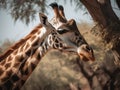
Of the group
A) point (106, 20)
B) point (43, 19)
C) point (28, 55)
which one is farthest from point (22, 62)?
point (106, 20)

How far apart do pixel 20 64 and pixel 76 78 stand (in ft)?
22.2

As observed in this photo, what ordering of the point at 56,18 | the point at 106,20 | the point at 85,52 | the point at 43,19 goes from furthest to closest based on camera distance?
the point at 106,20 → the point at 56,18 → the point at 85,52 → the point at 43,19

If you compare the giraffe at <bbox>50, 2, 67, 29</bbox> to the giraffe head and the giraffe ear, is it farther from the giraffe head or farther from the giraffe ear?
the giraffe head

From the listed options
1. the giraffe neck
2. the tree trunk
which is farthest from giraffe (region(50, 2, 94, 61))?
the tree trunk

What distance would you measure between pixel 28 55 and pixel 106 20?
2.17 meters

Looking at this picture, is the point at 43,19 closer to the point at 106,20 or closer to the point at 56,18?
the point at 56,18

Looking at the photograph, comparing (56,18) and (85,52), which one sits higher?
(56,18)

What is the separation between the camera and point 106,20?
6.26 meters

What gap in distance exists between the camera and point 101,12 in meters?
6.18

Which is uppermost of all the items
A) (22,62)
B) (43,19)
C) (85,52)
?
(43,19)

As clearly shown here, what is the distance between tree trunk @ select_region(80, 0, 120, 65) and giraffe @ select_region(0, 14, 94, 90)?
68.0 inches

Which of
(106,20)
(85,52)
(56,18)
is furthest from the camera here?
(106,20)

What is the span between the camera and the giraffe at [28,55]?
14.8 feet

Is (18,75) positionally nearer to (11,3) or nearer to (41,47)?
(41,47)
